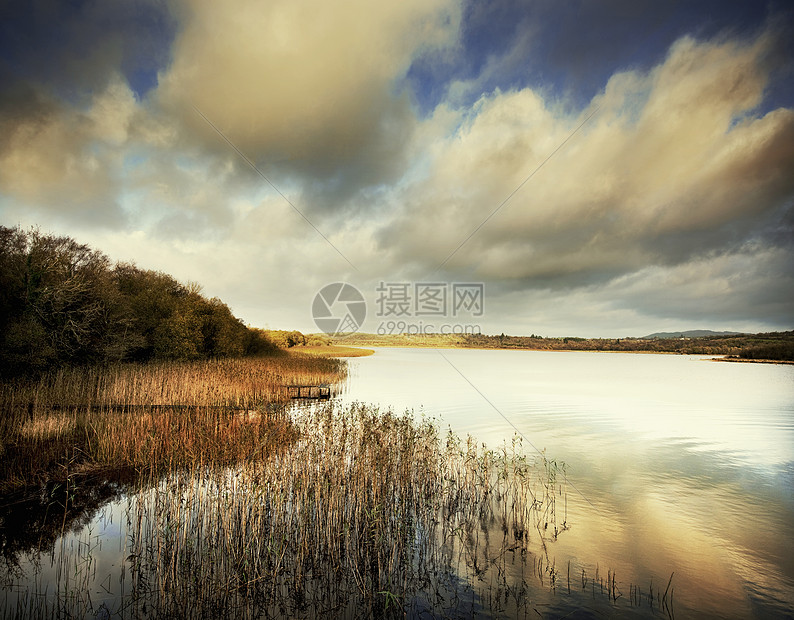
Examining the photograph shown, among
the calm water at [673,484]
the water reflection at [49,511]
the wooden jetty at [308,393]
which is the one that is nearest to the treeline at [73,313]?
the wooden jetty at [308,393]

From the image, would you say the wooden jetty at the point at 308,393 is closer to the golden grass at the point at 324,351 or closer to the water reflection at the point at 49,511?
the water reflection at the point at 49,511

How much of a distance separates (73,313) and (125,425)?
9624 mm

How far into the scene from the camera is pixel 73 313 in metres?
16.4

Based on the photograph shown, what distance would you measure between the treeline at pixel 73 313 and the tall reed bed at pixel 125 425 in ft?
3.74

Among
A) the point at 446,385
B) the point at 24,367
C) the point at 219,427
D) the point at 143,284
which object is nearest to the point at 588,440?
the point at 219,427

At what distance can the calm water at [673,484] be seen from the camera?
508 centimetres

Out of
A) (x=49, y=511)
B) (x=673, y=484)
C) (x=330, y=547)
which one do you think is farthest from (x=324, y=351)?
(x=330, y=547)

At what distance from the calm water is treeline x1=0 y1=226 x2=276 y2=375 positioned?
1185 cm

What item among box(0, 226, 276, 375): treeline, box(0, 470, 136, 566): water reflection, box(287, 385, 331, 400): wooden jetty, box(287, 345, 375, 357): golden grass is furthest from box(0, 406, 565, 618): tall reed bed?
box(287, 345, 375, 357): golden grass

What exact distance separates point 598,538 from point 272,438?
7457 mm

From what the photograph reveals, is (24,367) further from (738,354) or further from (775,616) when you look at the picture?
(738,354)

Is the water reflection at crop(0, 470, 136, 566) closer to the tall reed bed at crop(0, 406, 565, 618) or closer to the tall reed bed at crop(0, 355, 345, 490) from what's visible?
the tall reed bed at crop(0, 355, 345, 490)

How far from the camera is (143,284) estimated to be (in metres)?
26.7

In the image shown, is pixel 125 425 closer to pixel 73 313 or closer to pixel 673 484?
pixel 73 313
